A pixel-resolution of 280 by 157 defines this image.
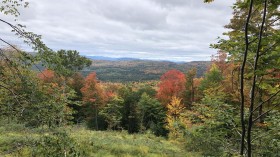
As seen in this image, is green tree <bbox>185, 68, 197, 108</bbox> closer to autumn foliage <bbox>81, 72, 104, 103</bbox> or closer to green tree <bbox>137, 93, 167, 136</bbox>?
green tree <bbox>137, 93, 167, 136</bbox>

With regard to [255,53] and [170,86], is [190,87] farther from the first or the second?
[255,53]

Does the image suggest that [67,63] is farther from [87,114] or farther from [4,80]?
[4,80]

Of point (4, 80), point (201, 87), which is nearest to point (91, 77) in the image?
point (201, 87)

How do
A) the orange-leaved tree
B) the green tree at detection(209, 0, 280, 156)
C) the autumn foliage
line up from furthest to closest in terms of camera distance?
the orange-leaved tree < the autumn foliage < the green tree at detection(209, 0, 280, 156)

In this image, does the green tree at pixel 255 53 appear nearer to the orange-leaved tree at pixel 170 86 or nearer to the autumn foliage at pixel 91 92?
the orange-leaved tree at pixel 170 86

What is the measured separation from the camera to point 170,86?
3747 centimetres

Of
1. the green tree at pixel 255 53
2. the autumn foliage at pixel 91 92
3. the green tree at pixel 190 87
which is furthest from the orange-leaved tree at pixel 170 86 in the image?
the green tree at pixel 255 53

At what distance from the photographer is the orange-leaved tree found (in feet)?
120

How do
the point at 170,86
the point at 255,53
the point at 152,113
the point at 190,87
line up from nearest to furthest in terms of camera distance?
the point at 255,53 → the point at 190,87 → the point at 152,113 → the point at 170,86

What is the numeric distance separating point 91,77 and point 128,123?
31.7ft

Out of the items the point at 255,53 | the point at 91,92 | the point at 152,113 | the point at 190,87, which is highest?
the point at 255,53

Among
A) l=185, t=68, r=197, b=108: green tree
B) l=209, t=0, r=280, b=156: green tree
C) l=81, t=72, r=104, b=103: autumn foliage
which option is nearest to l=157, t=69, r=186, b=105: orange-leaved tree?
l=185, t=68, r=197, b=108: green tree

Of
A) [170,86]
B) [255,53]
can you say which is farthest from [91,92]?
[255,53]

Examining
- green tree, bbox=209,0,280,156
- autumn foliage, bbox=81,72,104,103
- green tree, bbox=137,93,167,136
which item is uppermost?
green tree, bbox=209,0,280,156
